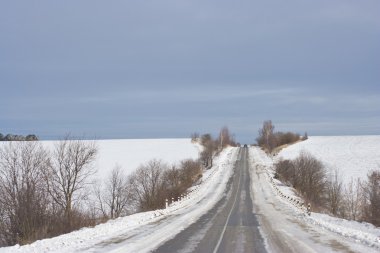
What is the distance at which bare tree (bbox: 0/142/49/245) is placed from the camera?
2358 centimetres

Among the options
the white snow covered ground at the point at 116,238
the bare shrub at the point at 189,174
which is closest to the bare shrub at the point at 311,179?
the bare shrub at the point at 189,174

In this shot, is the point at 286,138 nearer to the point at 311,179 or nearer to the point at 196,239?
the point at 311,179

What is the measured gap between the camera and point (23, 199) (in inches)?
1041

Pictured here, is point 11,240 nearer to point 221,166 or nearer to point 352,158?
point 221,166

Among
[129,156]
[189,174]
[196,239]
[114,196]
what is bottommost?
[114,196]

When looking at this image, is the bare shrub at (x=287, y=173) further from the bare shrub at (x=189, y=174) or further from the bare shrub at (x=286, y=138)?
the bare shrub at (x=286, y=138)

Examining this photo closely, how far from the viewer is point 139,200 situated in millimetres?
61000

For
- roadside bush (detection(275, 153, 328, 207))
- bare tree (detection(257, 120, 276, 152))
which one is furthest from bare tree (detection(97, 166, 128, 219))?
bare tree (detection(257, 120, 276, 152))

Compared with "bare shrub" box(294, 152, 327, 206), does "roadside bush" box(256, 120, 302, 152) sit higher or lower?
higher

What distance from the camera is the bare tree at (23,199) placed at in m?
23.6

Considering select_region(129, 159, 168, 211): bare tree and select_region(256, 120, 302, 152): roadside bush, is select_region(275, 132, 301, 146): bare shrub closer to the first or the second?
select_region(256, 120, 302, 152): roadside bush

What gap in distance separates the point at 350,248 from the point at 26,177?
21.8 meters

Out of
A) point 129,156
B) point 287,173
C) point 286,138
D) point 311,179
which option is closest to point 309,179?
point 311,179

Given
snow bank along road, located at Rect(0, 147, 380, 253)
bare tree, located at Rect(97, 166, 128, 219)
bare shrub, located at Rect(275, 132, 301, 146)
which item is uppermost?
bare shrub, located at Rect(275, 132, 301, 146)
